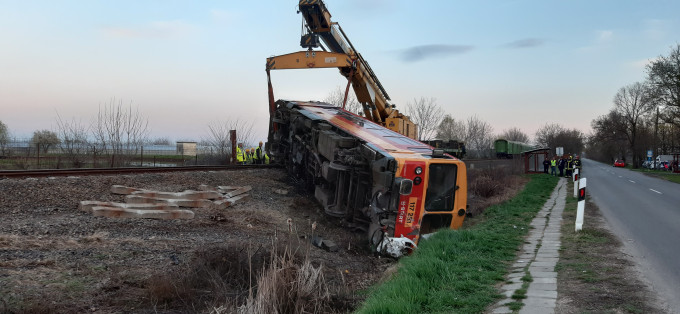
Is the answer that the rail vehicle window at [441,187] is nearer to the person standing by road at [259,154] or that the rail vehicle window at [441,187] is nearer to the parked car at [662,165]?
the person standing by road at [259,154]

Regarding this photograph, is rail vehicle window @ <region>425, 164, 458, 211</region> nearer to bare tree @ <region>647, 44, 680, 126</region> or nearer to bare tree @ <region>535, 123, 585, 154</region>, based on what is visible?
bare tree @ <region>647, 44, 680, 126</region>

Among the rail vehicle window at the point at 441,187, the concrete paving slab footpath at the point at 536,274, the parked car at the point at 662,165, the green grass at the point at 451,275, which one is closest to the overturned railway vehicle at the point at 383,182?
the rail vehicle window at the point at 441,187

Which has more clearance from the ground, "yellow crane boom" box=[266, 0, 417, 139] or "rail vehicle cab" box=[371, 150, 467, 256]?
"yellow crane boom" box=[266, 0, 417, 139]

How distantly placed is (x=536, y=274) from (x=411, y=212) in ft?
9.56

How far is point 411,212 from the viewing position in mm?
8492

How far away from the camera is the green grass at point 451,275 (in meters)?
4.65

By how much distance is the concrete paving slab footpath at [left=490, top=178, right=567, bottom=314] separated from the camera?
15.0ft

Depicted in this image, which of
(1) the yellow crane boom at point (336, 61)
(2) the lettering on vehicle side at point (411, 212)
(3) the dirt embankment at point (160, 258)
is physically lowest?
(3) the dirt embankment at point (160, 258)

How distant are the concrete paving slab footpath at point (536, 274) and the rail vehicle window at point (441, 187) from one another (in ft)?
4.99

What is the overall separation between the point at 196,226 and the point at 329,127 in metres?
3.67

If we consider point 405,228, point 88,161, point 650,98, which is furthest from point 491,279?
point 650,98

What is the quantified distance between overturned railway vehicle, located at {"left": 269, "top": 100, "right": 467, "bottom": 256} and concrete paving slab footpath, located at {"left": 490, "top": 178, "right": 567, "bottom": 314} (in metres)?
1.62

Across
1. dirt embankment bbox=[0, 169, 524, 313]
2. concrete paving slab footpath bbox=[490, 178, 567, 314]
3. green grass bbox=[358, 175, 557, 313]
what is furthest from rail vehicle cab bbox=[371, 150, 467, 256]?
concrete paving slab footpath bbox=[490, 178, 567, 314]

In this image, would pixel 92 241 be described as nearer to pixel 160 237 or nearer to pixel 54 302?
pixel 160 237
